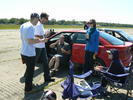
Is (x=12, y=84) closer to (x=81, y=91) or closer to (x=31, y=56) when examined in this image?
(x=31, y=56)

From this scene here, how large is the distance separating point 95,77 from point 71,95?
126 inches

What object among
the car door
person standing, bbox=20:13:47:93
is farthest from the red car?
person standing, bbox=20:13:47:93

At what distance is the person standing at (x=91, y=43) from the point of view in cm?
640

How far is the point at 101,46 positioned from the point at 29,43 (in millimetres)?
2702

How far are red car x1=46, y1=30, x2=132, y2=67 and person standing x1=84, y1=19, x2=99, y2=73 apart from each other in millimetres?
420

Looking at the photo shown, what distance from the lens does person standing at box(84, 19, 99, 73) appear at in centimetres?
640

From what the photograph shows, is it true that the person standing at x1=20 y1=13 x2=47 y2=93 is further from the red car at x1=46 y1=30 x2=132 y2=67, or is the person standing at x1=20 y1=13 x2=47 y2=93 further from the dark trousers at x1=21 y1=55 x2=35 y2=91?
the red car at x1=46 y1=30 x2=132 y2=67

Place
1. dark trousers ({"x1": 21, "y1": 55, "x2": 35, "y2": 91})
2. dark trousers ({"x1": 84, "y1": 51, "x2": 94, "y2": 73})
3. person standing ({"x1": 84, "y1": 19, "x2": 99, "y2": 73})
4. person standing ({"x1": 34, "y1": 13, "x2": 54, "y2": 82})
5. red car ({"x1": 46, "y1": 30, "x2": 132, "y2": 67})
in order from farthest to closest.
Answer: red car ({"x1": 46, "y1": 30, "x2": 132, "y2": 67})
dark trousers ({"x1": 84, "y1": 51, "x2": 94, "y2": 73})
person standing ({"x1": 84, "y1": 19, "x2": 99, "y2": 73})
person standing ({"x1": 34, "y1": 13, "x2": 54, "y2": 82})
dark trousers ({"x1": 21, "y1": 55, "x2": 35, "y2": 91})

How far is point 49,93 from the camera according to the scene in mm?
4051

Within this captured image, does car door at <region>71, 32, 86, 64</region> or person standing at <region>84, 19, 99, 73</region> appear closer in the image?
person standing at <region>84, 19, 99, 73</region>

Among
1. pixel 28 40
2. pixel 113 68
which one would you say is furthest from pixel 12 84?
pixel 113 68

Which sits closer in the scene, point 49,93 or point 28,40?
point 49,93

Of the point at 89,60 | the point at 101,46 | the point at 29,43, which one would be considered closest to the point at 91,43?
the point at 89,60

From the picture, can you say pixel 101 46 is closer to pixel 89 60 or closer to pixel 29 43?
pixel 89 60
